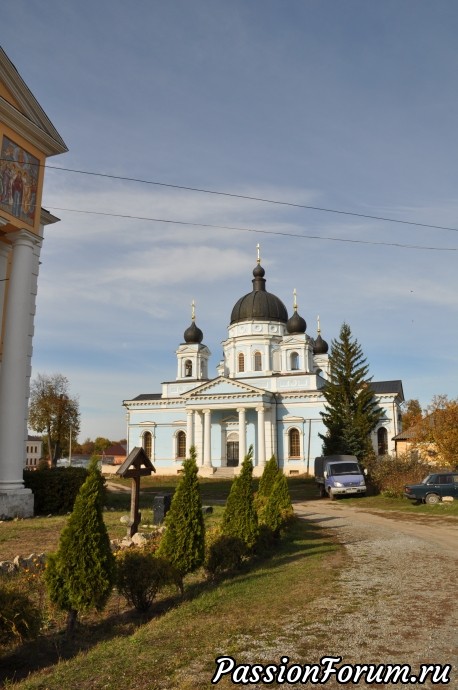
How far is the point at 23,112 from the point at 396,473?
77.0 ft

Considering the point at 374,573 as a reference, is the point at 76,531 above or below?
above

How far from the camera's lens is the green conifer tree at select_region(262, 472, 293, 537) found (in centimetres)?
1351

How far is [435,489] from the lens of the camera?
23.6 m

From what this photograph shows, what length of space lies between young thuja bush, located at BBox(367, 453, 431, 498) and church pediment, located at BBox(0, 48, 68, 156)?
70.7ft

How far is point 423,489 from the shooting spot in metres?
23.9

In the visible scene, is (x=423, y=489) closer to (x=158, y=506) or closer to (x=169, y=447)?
(x=158, y=506)

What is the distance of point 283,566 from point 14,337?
34.8 feet

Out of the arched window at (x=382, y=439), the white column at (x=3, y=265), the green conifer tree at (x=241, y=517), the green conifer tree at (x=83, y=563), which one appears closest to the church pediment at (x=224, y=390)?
the arched window at (x=382, y=439)

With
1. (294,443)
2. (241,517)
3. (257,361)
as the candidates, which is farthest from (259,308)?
(241,517)

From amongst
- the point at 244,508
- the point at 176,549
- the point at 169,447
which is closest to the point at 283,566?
the point at 244,508

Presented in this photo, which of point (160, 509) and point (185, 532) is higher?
point (185, 532)

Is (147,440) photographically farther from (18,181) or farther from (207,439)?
(18,181)

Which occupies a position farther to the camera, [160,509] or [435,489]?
[435,489]

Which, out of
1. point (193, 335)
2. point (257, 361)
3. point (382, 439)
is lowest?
point (382, 439)
